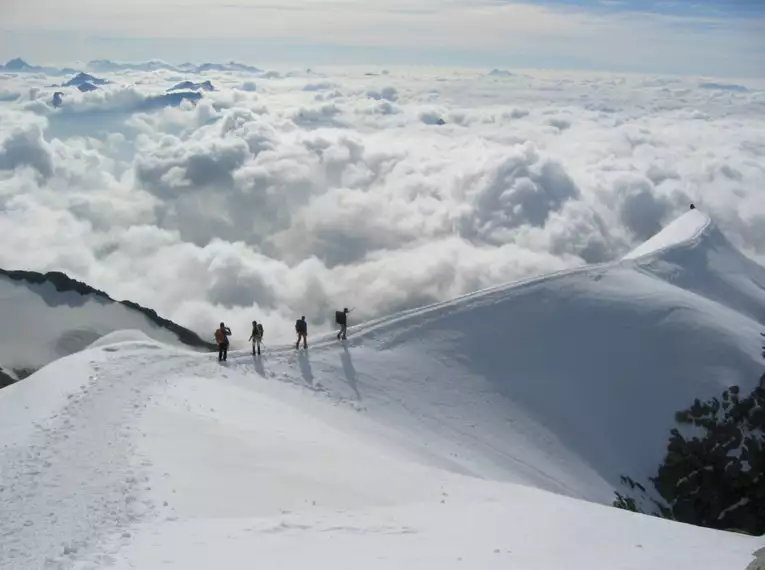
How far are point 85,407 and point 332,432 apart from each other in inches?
353

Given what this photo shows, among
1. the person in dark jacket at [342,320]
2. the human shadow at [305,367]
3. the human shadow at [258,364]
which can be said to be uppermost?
the person in dark jacket at [342,320]

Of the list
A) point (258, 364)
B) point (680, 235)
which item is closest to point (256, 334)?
point (258, 364)

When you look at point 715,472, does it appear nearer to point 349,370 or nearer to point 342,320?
point 349,370

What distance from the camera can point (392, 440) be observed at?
27.7 metres

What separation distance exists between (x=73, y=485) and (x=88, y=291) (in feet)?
291

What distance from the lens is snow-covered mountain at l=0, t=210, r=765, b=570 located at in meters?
15.0

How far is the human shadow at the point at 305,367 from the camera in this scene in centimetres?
3031

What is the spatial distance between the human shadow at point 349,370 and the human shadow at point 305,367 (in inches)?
77.9

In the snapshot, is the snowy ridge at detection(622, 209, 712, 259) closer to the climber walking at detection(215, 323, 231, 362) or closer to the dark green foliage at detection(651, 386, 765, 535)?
the dark green foliage at detection(651, 386, 765, 535)

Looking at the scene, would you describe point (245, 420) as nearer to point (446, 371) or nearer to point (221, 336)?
point (221, 336)

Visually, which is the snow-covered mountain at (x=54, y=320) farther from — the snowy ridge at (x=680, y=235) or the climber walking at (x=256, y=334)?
the snowy ridge at (x=680, y=235)

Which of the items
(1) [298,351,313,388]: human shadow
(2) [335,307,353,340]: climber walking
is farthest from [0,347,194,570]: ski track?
(2) [335,307,353,340]: climber walking

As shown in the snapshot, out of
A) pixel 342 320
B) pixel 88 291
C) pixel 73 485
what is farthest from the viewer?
pixel 88 291


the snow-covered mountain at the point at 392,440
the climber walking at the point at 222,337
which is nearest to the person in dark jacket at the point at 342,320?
the snow-covered mountain at the point at 392,440
